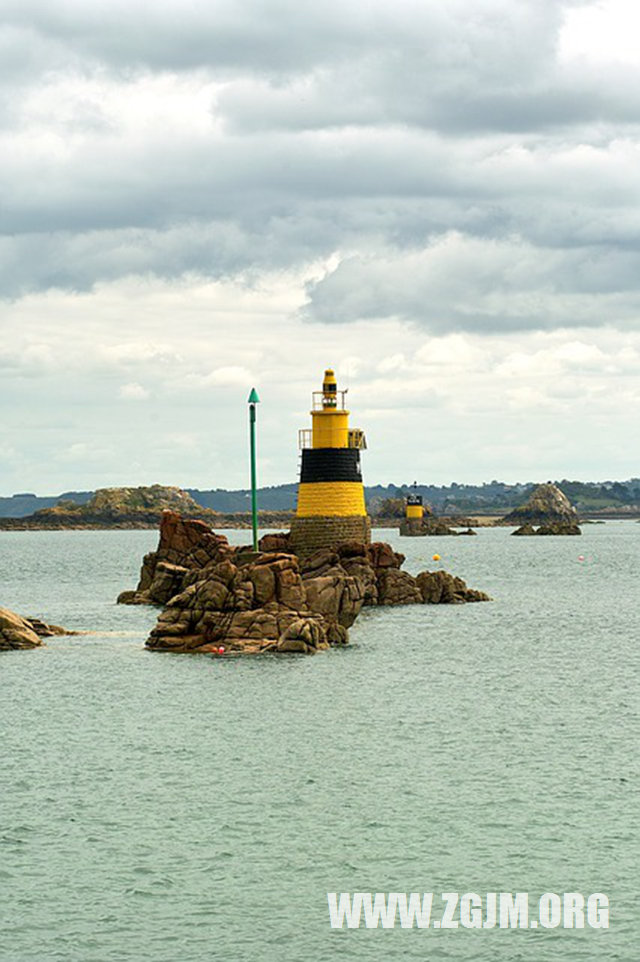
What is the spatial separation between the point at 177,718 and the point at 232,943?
20.5 metres

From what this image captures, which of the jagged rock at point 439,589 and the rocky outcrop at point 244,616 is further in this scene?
the jagged rock at point 439,589

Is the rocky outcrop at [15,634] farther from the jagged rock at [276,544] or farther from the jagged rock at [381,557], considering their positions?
the jagged rock at [381,557]

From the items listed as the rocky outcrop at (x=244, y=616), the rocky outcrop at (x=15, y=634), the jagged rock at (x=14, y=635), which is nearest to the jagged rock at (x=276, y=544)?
the rocky outcrop at (x=15, y=634)

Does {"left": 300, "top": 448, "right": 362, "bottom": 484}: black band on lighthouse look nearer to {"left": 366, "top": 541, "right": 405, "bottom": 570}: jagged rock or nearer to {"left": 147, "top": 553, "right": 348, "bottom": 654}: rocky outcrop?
{"left": 366, "top": 541, "right": 405, "bottom": 570}: jagged rock

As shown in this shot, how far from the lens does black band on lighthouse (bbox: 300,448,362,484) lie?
86688 mm

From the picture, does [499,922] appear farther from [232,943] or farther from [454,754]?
[454,754]

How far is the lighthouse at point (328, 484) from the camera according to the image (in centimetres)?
8619

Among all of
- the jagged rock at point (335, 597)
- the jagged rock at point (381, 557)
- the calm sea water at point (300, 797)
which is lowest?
the calm sea water at point (300, 797)

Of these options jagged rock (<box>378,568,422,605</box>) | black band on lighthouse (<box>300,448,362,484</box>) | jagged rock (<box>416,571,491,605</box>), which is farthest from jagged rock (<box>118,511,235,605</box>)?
jagged rock (<box>416,571,491,605</box>)

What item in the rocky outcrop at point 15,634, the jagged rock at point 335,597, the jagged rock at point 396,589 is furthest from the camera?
the jagged rock at point 396,589

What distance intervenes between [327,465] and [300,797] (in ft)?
182

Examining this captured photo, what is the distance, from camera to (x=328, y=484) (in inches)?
3415

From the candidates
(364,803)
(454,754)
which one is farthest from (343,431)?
(364,803)

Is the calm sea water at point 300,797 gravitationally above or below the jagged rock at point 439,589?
below
